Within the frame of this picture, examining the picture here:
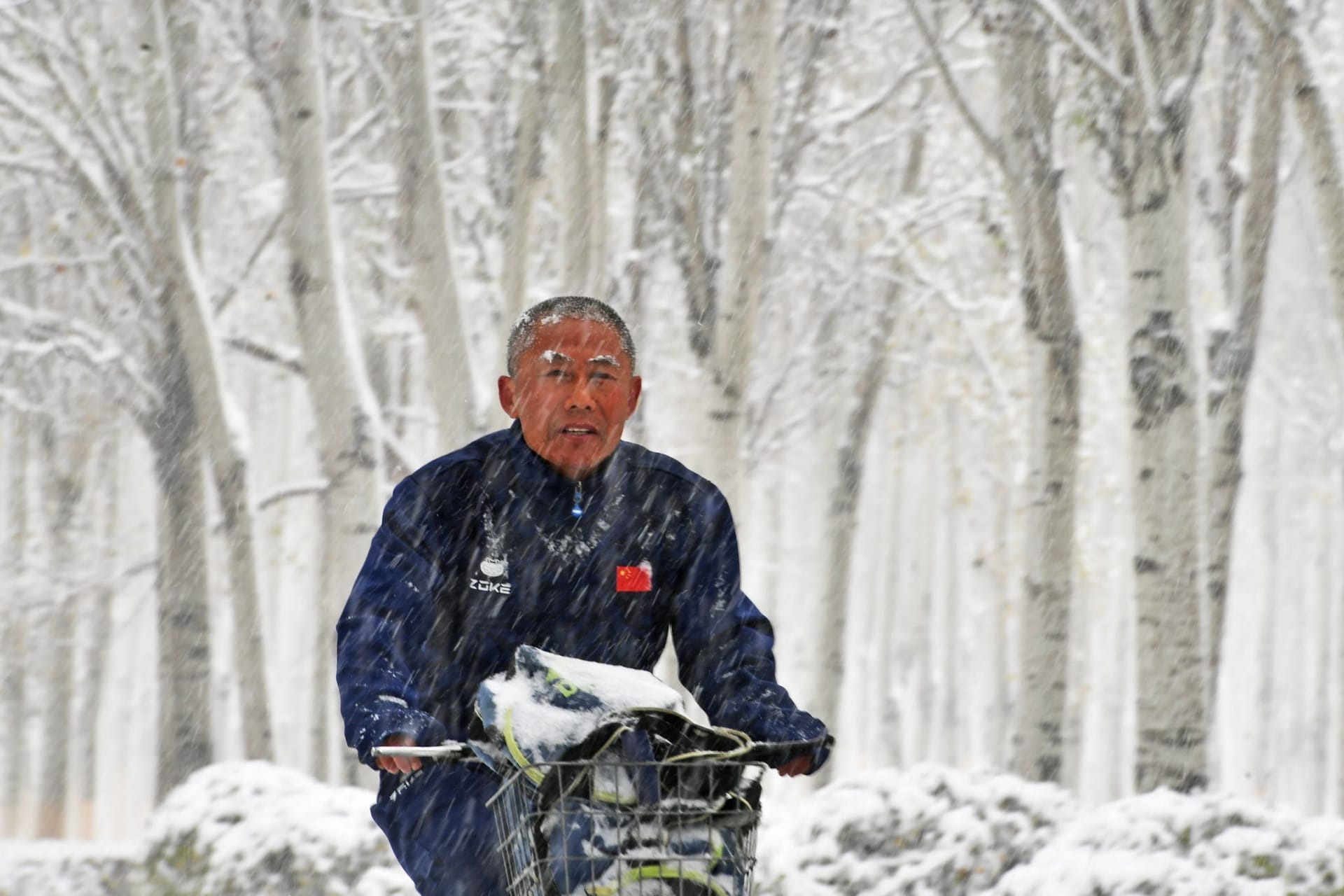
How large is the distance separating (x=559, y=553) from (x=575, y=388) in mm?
365

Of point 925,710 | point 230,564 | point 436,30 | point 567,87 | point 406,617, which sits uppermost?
point 436,30

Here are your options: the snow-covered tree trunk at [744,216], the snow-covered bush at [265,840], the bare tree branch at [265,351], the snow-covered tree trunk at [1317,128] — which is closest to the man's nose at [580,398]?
the snow-covered bush at [265,840]

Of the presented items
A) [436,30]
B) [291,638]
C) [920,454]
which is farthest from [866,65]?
[291,638]

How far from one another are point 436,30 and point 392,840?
15.7 metres

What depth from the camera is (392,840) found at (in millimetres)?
3605

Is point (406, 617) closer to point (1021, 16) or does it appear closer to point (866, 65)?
point (1021, 16)

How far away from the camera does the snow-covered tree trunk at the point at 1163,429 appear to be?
33.7 feet

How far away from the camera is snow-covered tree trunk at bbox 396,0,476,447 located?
39.6 ft

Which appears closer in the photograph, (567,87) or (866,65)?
(567,87)

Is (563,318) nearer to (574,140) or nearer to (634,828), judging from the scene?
(634,828)

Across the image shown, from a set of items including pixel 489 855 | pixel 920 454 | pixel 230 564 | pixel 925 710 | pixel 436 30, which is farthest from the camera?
pixel 925 710

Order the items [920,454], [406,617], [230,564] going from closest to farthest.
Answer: [406,617]
[230,564]
[920,454]

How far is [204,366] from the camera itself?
1405 cm

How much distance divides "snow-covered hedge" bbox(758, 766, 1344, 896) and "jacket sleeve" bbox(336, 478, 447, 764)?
581 cm
